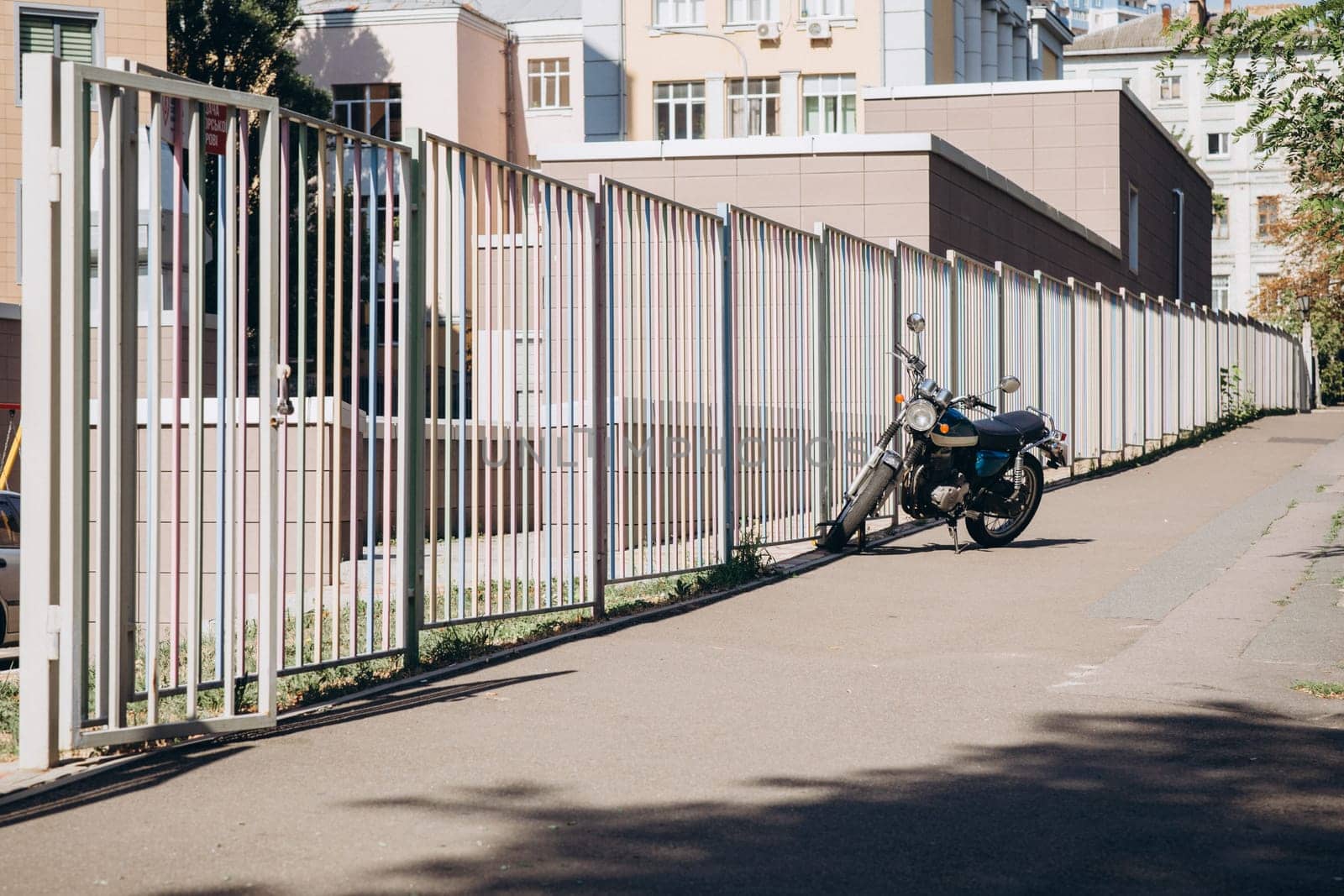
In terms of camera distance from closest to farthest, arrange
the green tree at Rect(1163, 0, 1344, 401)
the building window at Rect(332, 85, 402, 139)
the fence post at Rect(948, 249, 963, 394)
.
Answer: the green tree at Rect(1163, 0, 1344, 401) < the fence post at Rect(948, 249, 963, 394) < the building window at Rect(332, 85, 402, 139)

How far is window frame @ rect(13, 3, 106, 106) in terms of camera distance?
121ft

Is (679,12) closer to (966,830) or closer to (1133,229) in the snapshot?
(1133,229)

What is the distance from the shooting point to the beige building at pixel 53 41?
37.0 metres

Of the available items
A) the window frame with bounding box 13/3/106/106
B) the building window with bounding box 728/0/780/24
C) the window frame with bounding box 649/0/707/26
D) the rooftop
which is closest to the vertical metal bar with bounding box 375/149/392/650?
the window frame with bounding box 13/3/106/106

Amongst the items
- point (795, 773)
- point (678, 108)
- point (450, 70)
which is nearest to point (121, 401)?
point (795, 773)

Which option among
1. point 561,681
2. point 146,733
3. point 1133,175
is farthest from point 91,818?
point 1133,175

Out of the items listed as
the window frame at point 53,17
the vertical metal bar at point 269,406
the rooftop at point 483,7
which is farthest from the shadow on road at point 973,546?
the rooftop at point 483,7

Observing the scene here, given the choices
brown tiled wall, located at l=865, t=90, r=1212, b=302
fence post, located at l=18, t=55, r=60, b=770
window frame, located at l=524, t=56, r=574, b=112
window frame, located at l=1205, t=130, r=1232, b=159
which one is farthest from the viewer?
window frame, located at l=1205, t=130, r=1232, b=159

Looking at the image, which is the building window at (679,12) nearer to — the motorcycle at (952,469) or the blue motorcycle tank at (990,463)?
the motorcycle at (952,469)

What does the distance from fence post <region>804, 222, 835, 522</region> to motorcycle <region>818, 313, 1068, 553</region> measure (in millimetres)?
240

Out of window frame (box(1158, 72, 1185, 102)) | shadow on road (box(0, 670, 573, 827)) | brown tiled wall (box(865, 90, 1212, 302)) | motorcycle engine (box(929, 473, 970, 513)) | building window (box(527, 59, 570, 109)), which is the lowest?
shadow on road (box(0, 670, 573, 827))

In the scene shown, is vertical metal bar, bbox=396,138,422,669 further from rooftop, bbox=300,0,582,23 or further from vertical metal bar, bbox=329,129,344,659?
rooftop, bbox=300,0,582,23

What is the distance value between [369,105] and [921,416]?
45.9m

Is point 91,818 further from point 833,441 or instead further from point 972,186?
point 972,186
